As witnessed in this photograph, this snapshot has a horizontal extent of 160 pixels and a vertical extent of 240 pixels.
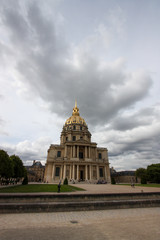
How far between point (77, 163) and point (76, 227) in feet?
165

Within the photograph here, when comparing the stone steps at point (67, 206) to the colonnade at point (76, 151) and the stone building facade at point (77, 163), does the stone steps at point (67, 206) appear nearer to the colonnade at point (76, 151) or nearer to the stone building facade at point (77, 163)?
the stone building facade at point (77, 163)

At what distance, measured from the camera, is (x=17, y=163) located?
39.1 m

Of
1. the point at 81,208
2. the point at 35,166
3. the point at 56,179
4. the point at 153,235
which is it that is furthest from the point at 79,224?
the point at 35,166

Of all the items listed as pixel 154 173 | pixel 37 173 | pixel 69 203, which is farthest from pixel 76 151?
pixel 37 173

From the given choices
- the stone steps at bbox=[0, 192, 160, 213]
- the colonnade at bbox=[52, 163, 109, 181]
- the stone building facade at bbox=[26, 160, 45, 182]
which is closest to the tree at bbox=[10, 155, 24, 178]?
the colonnade at bbox=[52, 163, 109, 181]

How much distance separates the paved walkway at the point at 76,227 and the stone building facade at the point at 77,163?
45.3 m

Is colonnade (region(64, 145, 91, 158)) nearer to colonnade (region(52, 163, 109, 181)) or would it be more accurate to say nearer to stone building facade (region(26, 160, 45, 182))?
colonnade (region(52, 163, 109, 181))

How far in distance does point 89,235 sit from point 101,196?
730 cm

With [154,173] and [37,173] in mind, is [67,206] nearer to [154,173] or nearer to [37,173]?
[154,173]

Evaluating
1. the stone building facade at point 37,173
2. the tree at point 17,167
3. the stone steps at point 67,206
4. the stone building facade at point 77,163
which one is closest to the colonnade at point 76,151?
the stone building facade at point 77,163

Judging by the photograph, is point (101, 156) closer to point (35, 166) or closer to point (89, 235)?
point (89, 235)

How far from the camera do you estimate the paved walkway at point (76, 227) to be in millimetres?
5066

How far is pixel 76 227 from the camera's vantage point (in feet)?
20.0

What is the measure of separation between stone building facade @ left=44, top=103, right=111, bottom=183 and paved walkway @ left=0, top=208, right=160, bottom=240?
4533cm
